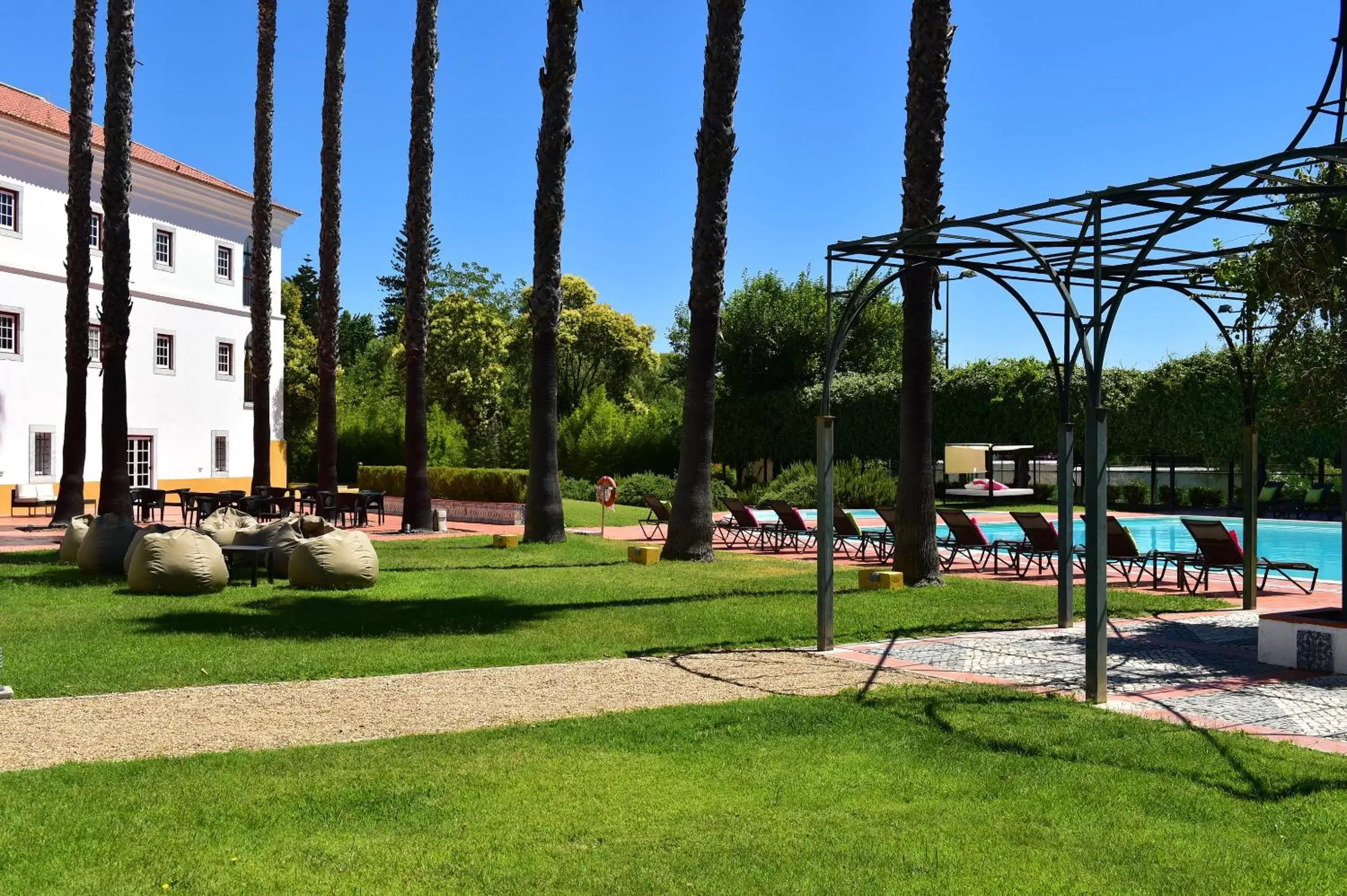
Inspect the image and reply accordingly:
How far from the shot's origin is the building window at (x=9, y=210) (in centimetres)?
3055

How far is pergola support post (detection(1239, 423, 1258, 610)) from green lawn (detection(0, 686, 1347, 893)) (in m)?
5.95

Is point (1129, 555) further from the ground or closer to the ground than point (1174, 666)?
further from the ground

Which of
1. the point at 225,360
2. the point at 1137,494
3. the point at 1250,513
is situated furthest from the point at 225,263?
the point at 1250,513

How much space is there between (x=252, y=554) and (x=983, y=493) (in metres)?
29.9

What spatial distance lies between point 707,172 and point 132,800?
1440cm

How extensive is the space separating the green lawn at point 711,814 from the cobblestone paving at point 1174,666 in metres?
1.01

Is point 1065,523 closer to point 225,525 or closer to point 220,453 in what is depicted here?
point 225,525

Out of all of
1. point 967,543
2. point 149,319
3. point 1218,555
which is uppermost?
point 149,319

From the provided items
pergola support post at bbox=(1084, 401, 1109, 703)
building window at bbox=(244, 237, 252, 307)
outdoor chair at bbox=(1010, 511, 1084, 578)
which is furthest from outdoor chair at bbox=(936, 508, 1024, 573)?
building window at bbox=(244, 237, 252, 307)

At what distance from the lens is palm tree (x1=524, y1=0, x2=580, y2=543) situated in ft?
70.3

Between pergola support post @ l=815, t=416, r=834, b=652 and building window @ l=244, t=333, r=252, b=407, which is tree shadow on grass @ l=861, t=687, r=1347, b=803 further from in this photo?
building window @ l=244, t=333, r=252, b=407

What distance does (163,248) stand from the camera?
118 ft

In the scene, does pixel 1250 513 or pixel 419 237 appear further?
pixel 419 237

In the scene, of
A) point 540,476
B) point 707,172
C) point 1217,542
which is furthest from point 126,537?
point 1217,542
